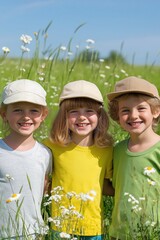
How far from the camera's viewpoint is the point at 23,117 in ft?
11.1

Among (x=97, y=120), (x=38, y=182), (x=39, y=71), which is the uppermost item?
(x=39, y=71)

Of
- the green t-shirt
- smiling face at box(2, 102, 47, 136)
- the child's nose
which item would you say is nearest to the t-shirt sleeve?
the green t-shirt

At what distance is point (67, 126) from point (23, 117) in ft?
1.04

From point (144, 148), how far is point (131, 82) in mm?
421

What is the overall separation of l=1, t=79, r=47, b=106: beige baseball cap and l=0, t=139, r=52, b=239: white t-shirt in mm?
282

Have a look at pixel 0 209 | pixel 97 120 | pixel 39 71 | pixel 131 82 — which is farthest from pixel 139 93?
pixel 39 71

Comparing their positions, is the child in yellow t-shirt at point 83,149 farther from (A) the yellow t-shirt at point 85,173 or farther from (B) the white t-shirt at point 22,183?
(B) the white t-shirt at point 22,183

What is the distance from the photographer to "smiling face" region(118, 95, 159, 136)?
3365mm

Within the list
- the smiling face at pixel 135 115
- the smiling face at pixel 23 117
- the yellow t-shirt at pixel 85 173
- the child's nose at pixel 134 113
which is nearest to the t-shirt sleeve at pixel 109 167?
the yellow t-shirt at pixel 85 173

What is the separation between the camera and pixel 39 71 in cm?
561

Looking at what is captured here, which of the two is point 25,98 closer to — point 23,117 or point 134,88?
point 23,117

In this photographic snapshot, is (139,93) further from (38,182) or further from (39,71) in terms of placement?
(39,71)

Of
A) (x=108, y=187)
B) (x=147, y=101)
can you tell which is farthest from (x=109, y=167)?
(x=147, y=101)

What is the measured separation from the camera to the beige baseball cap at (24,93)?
11.1ft
